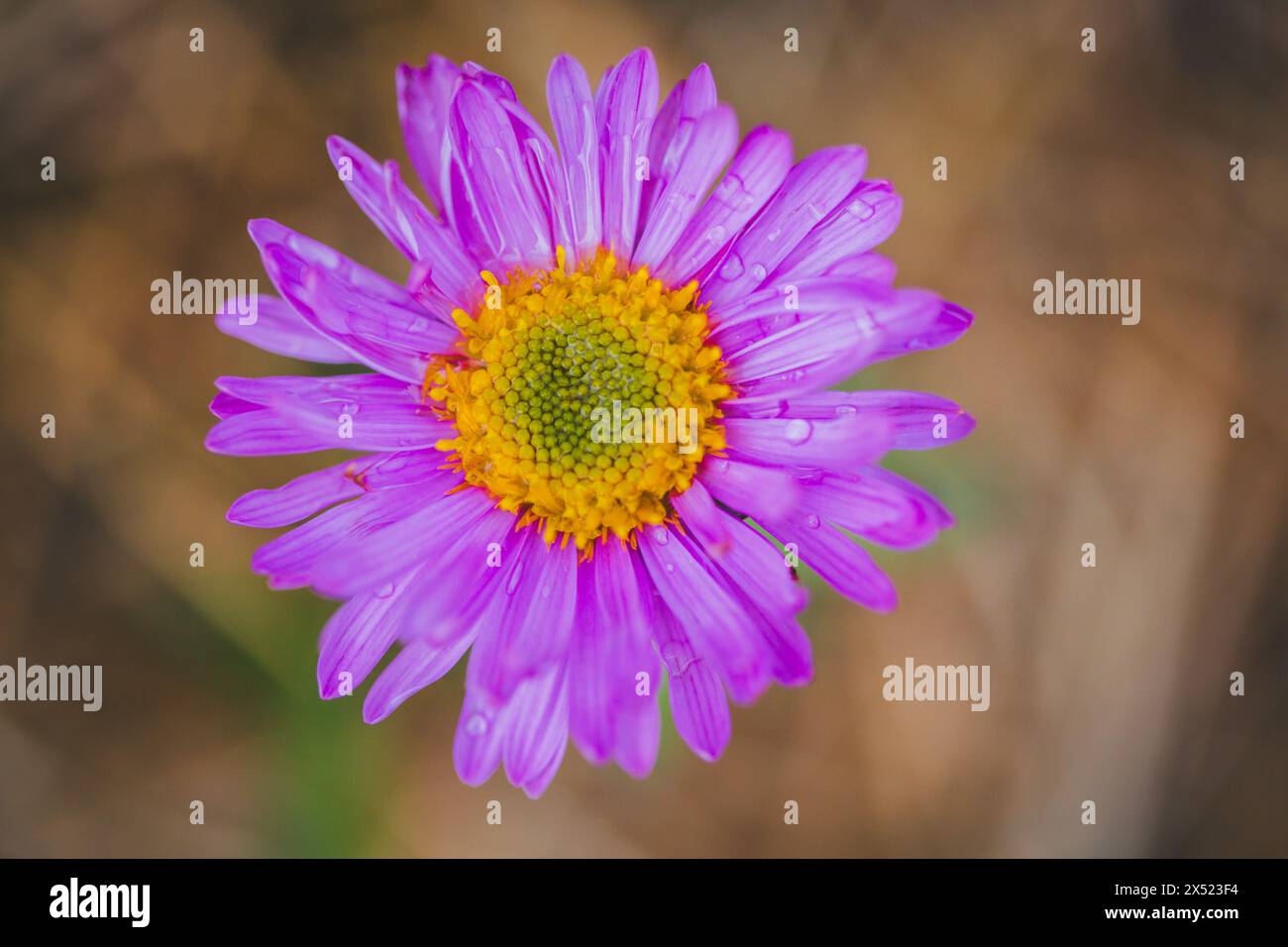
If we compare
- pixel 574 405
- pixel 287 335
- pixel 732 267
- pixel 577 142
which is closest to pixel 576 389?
pixel 574 405

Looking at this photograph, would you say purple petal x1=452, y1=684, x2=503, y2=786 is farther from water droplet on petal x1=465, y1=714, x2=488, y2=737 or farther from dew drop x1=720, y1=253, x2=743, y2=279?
dew drop x1=720, y1=253, x2=743, y2=279

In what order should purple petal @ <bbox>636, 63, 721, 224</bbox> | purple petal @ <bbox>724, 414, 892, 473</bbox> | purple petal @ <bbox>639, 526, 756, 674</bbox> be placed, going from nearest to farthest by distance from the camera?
purple petal @ <bbox>724, 414, 892, 473</bbox>
purple petal @ <bbox>639, 526, 756, 674</bbox>
purple petal @ <bbox>636, 63, 721, 224</bbox>

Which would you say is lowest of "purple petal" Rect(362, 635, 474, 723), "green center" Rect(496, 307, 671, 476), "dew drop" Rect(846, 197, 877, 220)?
"purple petal" Rect(362, 635, 474, 723)

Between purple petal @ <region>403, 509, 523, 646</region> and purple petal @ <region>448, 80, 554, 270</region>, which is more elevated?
purple petal @ <region>448, 80, 554, 270</region>

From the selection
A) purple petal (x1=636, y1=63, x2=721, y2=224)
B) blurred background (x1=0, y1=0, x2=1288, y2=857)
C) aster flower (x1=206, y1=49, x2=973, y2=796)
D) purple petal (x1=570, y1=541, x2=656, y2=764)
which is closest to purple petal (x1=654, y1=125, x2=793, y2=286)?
aster flower (x1=206, y1=49, x2=973, y2=796)

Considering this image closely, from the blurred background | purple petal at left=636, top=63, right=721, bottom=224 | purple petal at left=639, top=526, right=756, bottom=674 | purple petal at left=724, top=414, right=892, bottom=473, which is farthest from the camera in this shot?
the blurred background

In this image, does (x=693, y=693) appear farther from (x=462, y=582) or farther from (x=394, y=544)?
(x=394, y=544)

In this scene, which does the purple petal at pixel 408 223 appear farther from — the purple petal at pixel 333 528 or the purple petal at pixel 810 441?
the purple petal at pixel 810 441
